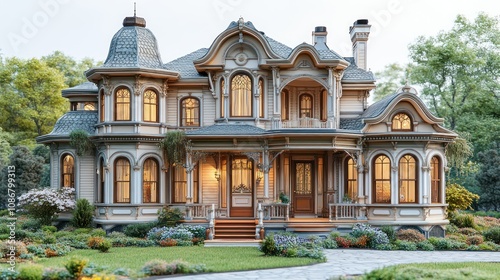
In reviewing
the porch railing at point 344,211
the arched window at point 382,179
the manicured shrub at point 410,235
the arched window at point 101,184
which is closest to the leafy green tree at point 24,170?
the arched window at point 101,184

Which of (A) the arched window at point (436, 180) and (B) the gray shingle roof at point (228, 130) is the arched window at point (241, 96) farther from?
(A) the arched window at point (436, 180)

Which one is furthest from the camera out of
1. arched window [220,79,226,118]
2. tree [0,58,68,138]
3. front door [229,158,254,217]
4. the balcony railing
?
tree [0,58,68,138]

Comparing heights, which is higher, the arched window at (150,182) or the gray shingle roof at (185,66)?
the gray shingle roof at (185,66)

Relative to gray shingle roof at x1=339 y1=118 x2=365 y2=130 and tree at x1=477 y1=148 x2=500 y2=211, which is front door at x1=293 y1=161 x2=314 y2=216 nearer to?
gray shingle roof at x1=339 y1=118 x2=365 y2=130

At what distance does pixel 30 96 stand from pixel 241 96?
28.3 m

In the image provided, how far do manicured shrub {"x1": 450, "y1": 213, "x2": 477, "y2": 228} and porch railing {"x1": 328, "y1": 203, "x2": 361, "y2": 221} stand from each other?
5408 millimetres

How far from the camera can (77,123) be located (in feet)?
96.7

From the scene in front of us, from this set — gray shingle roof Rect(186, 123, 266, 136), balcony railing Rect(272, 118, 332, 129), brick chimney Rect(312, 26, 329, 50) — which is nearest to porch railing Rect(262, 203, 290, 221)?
gray shingle roof Rect(186, 123, 266, 136)

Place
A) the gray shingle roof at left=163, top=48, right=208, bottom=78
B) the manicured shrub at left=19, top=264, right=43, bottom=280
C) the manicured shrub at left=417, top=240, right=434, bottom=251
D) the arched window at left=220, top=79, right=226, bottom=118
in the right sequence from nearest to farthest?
the manicured shrub at left=19, top=264, right=43, bottom=280 < the manicured shrub at left=417, top=240, right=434, bottom=251 < the arched window at left=220, top=79, right=226, bottom=118 < the gray shingle roof at left=163, top=48, right=208, bottom=78

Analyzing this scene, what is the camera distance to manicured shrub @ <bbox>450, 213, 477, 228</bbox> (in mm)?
28859

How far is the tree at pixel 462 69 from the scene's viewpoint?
42.7 m

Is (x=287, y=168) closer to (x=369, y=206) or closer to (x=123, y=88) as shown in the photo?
(x=369, y=206)

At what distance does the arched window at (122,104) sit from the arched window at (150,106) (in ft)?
2.39

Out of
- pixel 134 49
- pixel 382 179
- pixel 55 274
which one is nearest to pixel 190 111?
pixel 134 49
